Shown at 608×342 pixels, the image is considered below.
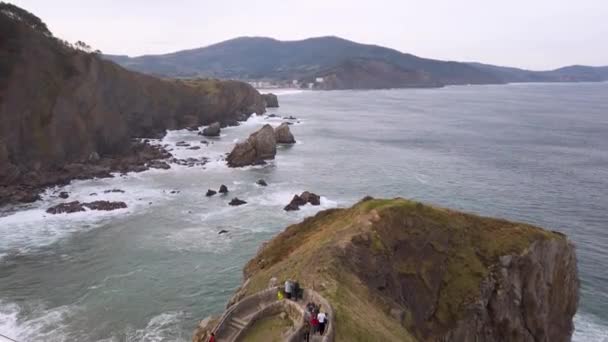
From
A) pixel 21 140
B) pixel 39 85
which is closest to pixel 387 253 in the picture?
pixel 21 140

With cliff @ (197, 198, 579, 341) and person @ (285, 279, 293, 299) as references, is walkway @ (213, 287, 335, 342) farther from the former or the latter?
cliff @ (197, 198, 579, 341)

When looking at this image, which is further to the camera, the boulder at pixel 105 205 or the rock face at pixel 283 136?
the rock face at pixel 283 136

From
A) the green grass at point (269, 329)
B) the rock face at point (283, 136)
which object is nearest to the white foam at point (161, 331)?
the green grass at point (269, 329)

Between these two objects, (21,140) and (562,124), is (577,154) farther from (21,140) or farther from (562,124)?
(21,140)

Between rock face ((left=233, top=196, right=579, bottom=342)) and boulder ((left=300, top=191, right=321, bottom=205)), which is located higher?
rock face ((left=233, top=196, right=579, bottom=342))

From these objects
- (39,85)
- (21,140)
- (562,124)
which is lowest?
(562,124)

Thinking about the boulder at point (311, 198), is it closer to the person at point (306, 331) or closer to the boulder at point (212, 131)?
the person at point (306, 331)

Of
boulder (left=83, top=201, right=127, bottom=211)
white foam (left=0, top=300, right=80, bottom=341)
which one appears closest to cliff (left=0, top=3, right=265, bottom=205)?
boulder (left=83, top=201, right=127, bottom=211)
